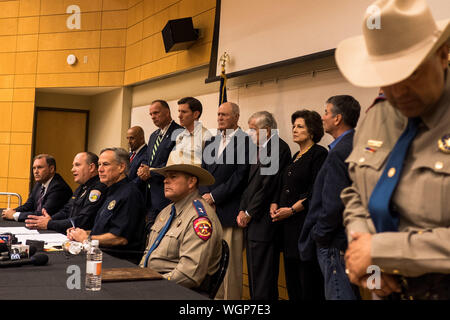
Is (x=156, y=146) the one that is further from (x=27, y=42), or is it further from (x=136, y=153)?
(x=27, y=42)

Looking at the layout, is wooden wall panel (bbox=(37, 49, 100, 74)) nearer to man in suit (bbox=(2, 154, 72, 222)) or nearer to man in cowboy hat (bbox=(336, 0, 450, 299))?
man in suit (bbox=(2, 154, 72, 222))

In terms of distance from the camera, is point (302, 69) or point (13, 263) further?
point (302, 69)

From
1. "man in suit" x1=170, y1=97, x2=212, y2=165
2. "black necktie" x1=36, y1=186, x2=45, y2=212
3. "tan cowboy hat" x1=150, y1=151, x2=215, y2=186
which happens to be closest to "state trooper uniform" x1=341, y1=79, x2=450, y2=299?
"tan cowboy hat" x1=150, y1=151, x2=215, y2=186

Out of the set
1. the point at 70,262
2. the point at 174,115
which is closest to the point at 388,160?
the point at 70,262

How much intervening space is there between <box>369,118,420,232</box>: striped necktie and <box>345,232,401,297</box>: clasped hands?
6 cm

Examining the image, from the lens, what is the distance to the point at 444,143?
4.17ft

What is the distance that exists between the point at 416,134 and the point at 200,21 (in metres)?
5.31

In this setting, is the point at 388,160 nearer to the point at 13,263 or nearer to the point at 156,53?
the point at 13,263

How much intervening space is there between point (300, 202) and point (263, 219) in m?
0.44

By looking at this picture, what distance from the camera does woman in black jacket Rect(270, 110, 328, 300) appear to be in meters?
3.37

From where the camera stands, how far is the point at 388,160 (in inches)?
53.2

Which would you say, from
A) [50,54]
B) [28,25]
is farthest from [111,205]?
[28,25]

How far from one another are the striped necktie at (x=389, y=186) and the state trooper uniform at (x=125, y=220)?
221cm
